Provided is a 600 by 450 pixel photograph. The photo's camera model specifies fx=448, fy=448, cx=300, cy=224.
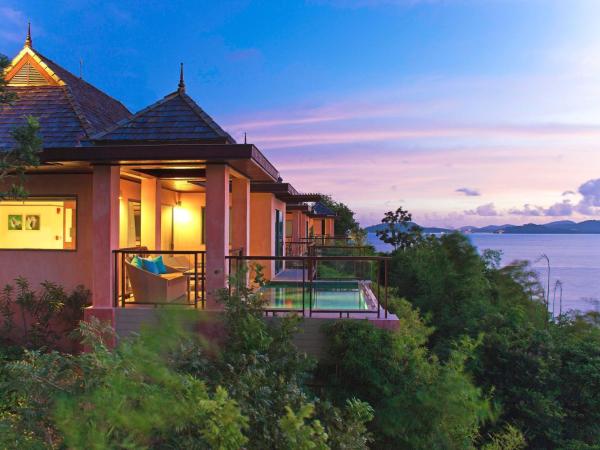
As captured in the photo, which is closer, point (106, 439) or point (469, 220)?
point (106, 439)

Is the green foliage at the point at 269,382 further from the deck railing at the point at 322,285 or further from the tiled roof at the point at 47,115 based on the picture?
the tiled roof at the point at 47,115

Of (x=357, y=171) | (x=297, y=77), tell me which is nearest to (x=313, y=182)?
(x=357, y=171)

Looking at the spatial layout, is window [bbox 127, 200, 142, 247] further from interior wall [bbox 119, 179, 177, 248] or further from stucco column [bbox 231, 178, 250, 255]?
stucco column [bbox 231, 178, 250, 255]

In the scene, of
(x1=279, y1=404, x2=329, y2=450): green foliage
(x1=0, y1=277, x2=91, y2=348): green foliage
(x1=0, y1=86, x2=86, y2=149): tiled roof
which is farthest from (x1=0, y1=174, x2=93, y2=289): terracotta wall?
(x1=279, y1=404, x2=329, y2=450): green foliage

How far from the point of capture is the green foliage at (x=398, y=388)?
22.3 ft

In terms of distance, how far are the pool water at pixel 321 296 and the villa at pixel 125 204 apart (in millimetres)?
46

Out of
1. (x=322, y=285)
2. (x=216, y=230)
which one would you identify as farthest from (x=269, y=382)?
(x=322, y=285)

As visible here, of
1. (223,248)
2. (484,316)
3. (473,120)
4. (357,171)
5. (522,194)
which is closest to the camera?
(223,248)

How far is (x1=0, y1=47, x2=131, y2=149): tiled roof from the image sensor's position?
905 centimetres

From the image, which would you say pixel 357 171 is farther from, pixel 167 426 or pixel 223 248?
pixel 167 426

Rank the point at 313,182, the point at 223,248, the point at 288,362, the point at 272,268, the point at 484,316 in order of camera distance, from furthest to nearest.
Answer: the point at 313,182, the point at 272,268, the point at 484,316, the point at 223,248, the point at 288,362

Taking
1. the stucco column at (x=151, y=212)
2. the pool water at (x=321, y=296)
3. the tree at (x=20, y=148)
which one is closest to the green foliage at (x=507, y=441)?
the pool water at (x=321, y=296)

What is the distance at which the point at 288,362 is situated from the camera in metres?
6.30

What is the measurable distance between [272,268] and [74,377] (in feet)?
34.2
